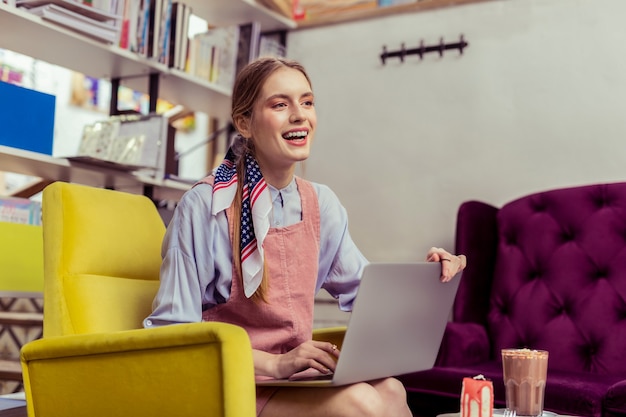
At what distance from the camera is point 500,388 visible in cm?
193

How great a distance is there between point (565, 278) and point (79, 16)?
1767 mm

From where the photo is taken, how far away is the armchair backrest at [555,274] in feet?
7.43

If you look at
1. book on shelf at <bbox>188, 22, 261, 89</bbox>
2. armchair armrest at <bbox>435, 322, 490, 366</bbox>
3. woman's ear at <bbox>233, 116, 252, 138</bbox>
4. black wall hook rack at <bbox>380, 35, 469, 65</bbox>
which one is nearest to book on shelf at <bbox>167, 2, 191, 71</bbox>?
book on shelf at <bbox>188, 22, 261, 89</bbox>

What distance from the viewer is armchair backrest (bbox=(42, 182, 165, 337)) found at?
1.54m

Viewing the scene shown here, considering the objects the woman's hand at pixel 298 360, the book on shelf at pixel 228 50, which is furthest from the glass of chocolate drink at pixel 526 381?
the book on shelf at pixel 228 50

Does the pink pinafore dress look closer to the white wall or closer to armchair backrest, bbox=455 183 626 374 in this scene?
armchair backrest, bbox=455 183 626 374

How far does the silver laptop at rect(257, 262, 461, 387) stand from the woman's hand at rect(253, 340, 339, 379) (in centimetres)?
2

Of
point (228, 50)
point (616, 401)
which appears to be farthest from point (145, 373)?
point (228, 50)

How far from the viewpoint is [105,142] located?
2779 mm

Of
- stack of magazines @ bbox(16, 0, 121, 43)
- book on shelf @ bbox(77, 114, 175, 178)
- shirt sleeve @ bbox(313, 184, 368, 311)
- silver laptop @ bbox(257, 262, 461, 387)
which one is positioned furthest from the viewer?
book on shelf @ bbox(77, 114, 175, 178)

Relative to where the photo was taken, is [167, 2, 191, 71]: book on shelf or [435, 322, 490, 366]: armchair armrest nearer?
[435, 322, 490, 366]: armchair armrest

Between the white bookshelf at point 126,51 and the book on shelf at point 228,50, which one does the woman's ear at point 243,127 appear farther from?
the book on shelf at point 228,50

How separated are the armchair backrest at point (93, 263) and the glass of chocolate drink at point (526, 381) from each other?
0.80m

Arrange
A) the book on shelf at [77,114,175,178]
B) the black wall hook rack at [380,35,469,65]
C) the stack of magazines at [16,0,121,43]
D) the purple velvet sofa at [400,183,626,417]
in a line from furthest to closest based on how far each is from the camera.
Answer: the black wall hook rack at [380,35,469,65] < the book on shelf at [77,114,175,178] < the stack of magazines at [16,0,121,43] < the purple velvet sofa at [400,183,626,417]
